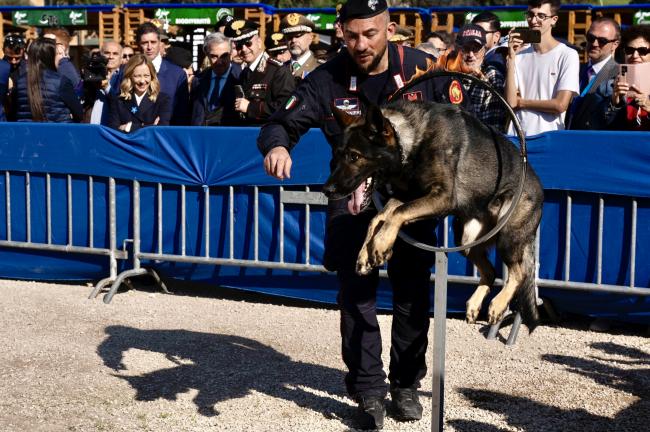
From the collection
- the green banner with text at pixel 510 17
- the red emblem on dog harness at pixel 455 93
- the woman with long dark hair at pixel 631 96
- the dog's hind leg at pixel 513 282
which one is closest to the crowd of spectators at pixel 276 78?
the woman with long dark hair at pixel 631 96

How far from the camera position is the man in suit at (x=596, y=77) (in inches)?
299

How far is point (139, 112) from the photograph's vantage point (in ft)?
31.0

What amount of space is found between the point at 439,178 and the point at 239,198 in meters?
4.60

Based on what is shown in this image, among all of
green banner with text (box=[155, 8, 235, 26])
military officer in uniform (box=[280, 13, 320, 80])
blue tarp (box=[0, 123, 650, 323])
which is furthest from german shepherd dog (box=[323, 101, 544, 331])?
green banner with text (box=[155, 8, 235, 26])

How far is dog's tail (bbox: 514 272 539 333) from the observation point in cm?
432

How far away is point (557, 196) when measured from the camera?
7.32m

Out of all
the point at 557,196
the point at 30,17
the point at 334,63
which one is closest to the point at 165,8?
the point at 30,17

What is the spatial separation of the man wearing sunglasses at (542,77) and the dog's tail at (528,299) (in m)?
3.34

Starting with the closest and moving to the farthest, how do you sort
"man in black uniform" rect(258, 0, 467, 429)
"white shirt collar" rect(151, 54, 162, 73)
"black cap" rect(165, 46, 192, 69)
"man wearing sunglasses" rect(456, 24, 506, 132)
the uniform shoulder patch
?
"man in black uniform" rect(258, 0, 467, 429), the uniform shoulder patch, "man wearing sunglasses" rect(456, 24, 506, 132), "white shirt collar" rect(151, 54, 162, 73), "black cap" rect(165, 46, 192, 69)

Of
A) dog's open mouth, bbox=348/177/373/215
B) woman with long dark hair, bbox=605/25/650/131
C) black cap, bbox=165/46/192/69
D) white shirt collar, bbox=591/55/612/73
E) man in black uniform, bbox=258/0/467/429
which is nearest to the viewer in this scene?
dog's open mouth, bbox=348/177/373/215

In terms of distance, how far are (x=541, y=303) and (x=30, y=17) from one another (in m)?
15.1

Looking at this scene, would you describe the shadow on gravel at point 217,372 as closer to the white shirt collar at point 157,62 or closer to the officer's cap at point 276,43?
the officer's cap at point 276,43

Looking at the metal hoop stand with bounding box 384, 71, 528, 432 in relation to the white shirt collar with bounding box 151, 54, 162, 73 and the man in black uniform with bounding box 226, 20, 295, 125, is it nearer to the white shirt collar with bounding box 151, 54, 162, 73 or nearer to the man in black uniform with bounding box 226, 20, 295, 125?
the man in black uniform with bounding box 226, 20, 295, 125

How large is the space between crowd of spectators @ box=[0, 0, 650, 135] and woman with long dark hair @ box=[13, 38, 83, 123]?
0.03 feet
